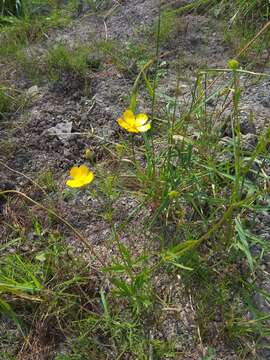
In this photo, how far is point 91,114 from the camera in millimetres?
1675

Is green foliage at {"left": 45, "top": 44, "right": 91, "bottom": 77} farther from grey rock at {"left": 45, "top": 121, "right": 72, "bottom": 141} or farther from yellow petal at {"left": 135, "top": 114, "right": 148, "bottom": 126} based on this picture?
yellow petal at {"left": 135, "top": 114, "right": 148, "bottom": 126}

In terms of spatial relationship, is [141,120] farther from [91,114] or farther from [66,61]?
[66,61]

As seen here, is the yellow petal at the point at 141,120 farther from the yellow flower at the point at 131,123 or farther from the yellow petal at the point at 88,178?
the yellow petal at the point at 88,178

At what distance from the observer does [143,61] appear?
6.08ft

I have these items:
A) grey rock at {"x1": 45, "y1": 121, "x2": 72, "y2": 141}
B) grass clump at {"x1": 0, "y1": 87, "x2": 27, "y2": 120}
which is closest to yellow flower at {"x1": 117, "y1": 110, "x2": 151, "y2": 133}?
grey rock at {"x1": 45, "y1": 121, "x2": 72, "y2": 141}

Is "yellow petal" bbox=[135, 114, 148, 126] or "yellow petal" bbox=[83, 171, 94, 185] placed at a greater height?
"yellow petal" bbox=[135, 114, 148, 126]

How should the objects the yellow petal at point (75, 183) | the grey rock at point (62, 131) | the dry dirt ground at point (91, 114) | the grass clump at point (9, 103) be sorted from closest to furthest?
the yellow petal at point (75, 183) < the dry dirt ground at point (91, 114) < the grey rock at point (62, 131) < the grass clump at point (9, 103)

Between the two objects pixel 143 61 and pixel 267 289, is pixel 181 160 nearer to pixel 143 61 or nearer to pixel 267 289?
pixel 267 289

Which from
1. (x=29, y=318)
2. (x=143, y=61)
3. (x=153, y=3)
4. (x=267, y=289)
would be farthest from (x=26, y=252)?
(x=153, y=3)

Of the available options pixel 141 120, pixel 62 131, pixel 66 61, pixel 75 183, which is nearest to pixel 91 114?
pixel 62 131

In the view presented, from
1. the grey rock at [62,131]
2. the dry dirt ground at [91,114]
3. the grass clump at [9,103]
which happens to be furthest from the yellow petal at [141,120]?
the grass clump at [9,103]

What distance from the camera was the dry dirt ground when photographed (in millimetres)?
1329

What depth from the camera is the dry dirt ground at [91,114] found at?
4.36 ft

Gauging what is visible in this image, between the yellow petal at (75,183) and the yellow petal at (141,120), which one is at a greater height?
the yellow petal at (141,120)
